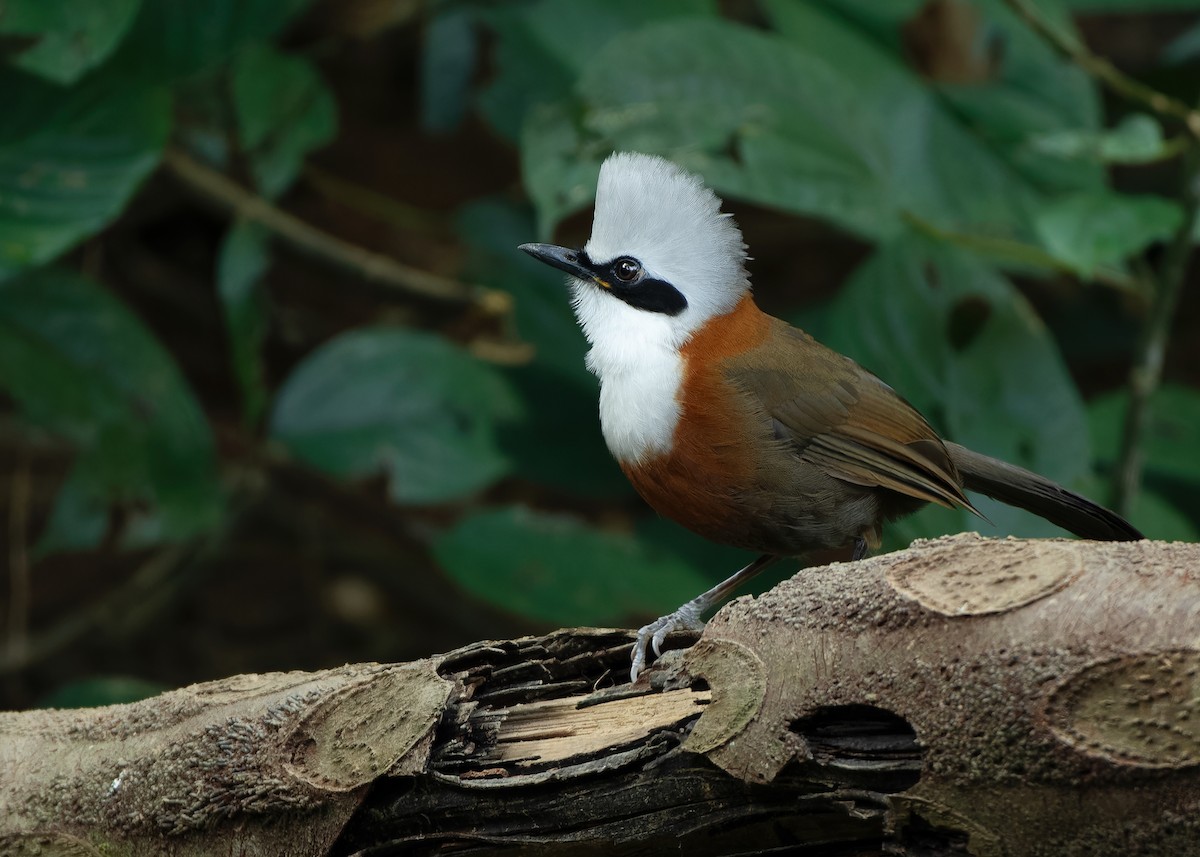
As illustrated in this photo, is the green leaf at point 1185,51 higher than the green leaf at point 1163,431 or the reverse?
higher

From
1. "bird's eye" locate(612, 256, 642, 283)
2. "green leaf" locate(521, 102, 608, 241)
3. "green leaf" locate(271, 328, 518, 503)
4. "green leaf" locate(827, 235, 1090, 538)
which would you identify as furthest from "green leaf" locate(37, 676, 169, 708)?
"green leaf" locate(827, 235, 1090, 538)

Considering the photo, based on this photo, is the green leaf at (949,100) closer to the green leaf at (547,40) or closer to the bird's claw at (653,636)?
the green leaf at (547,40)

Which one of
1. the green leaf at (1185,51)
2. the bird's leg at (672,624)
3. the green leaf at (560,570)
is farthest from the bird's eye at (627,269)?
the green leaf at (1185,51)

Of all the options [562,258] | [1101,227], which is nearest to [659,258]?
[562,258]

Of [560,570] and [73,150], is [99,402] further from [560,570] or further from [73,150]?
[560,570]

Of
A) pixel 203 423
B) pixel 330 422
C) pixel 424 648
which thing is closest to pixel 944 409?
pixel 330 422

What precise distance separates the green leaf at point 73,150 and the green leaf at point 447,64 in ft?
5.21

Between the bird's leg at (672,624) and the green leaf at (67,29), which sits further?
the green leaf at (67,29)

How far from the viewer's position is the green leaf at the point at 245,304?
181 inches

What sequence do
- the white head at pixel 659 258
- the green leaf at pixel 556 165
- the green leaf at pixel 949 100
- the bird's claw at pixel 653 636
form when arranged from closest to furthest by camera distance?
1. the bird's claw at pixel 653 636
2. the white head at pixel 659 258
3. the green leaf at pixel 556 165
4. the green leaf at pixel 949 100

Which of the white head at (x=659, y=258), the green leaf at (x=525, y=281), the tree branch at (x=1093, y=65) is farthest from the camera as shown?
the green leaf at (x=525, y=281)

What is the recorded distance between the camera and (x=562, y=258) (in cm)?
324

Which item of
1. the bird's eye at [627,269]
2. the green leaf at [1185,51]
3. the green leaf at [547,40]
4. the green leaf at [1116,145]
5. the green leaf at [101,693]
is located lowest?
the green leaf at [101,693]

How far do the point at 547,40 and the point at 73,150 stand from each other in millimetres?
1579
